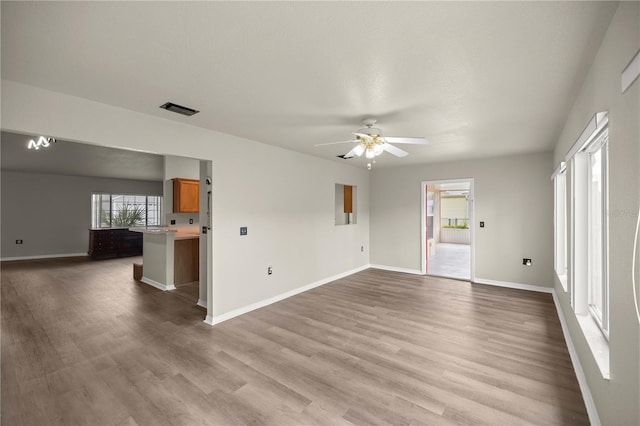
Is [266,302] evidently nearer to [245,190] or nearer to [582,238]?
[245,190]

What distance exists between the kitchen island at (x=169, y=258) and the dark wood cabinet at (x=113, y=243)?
150 inches

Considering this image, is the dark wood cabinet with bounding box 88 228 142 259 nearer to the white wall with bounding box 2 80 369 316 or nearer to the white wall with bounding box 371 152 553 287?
the white wall with bounding box 2 80 369 316

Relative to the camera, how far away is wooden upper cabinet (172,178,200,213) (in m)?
5.64

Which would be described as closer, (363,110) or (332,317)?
(363,110)

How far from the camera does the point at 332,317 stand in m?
3.75

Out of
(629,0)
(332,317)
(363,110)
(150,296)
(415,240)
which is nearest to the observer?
(629,0)

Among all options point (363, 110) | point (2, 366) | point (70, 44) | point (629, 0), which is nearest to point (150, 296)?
point (2, 366)

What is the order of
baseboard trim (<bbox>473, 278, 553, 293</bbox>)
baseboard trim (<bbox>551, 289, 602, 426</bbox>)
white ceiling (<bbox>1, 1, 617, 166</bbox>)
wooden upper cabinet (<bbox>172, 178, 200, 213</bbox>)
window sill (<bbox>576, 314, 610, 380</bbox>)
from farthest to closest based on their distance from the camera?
wooden upper cabinet (<bbox>172, 178, 200, 213</bbox>)
baseboard trim (<bbox>473, 278, 553, 293</bbox>)
baseboard trim (<bbox>551, 289, 602, 426</bbox>)
window sill (<bbox>576, 314, 610, 380</bbox>)
white ceiling (<bbox>1, 1, 617, 166</bbox>)

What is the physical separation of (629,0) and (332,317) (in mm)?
3613

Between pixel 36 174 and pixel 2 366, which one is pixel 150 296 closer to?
pixel 2 366

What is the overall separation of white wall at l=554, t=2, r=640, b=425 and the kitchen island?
5252mm

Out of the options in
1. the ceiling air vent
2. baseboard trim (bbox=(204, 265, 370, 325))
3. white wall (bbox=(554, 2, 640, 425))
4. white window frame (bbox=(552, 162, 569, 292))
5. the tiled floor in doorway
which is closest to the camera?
white wall (bbox=(554, 2, 640, 425))

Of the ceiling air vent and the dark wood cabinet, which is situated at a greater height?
the ceiling air vent

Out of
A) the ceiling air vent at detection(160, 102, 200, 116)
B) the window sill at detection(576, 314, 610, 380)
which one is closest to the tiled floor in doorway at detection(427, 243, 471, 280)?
the window sill at detection(576, 314, 610, 380)
